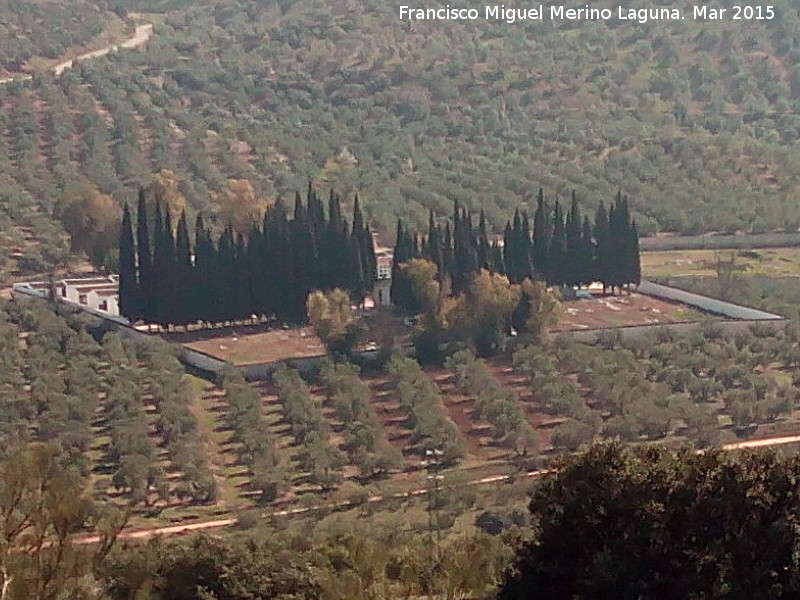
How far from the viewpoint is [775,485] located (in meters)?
15.0

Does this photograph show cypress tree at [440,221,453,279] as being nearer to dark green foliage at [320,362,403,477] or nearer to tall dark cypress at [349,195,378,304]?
tall dark cypress at [349,195,378,304]

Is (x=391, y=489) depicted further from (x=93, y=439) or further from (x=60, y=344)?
(x=60, y=344)

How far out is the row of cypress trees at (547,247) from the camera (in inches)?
1684

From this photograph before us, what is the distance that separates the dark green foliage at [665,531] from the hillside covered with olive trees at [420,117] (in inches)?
1306

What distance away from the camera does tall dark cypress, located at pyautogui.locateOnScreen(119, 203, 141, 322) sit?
137 ft

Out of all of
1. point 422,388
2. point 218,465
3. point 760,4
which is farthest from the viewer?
point 760,4

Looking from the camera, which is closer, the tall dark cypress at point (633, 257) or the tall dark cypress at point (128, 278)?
the tall dark cypress at point (128, 278)

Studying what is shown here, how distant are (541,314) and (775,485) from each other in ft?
82.9

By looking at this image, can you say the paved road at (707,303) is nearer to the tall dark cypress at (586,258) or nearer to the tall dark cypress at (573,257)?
the tall dark cypress at (586,258)

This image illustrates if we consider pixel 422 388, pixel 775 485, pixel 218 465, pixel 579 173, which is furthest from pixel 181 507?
pixel 579 173

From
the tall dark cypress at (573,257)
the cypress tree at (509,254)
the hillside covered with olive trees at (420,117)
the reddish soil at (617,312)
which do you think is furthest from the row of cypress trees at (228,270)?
the tall dark cypress at (573,257)

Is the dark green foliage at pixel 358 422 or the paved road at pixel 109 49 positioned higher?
the paved road at pixel 109 49

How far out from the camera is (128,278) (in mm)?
41844

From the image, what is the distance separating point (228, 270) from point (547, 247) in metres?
9.02
